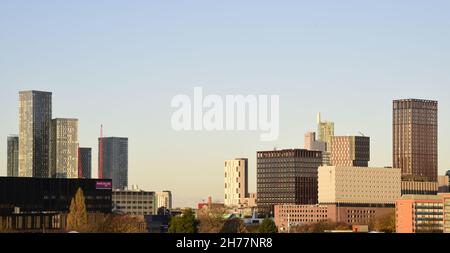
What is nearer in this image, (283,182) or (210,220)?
(210,220)

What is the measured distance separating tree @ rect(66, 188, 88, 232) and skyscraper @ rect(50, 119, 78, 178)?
1498 inches

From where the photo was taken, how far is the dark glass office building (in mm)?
114000

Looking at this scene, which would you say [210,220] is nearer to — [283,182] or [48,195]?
[48,195]

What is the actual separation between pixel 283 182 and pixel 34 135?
4923 centimetres

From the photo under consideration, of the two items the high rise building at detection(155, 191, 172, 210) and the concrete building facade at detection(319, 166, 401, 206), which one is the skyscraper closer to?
the high rise building at detection(155, 191, 172, 210)

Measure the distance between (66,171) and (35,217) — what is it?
56.3 metres

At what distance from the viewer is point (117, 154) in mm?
174125

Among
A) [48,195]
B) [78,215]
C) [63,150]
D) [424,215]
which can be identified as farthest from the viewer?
[63,150]

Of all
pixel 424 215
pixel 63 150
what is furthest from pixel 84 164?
pixel 424 215

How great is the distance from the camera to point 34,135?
168500mm

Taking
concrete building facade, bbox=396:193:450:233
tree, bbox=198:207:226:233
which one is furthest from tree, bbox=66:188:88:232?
concrete building facade, bbox=396:193:450:233

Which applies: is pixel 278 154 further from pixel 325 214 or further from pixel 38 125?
pixel 38 125
